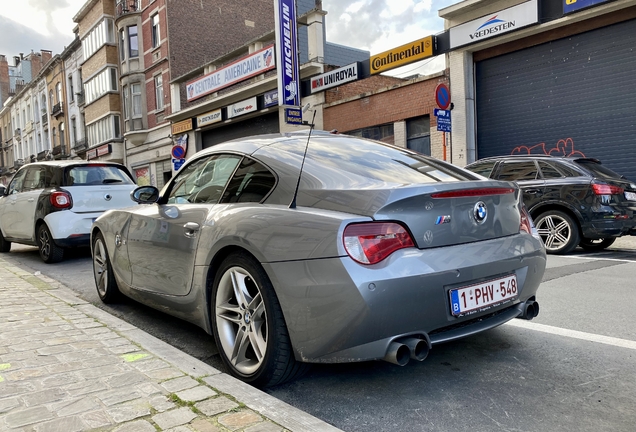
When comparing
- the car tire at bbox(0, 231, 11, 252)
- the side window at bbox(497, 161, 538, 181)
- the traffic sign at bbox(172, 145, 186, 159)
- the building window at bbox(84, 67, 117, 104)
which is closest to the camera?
the side window at bbox(497, 161, 538, 181)

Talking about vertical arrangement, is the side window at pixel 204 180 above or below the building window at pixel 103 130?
below

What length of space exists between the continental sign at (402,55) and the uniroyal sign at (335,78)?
84 cm

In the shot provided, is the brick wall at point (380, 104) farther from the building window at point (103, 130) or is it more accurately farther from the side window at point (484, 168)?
the building window at point (103, 130)

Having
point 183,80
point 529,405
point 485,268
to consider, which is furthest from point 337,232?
point 183,80

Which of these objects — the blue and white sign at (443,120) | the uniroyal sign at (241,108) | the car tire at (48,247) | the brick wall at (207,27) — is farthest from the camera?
the brick wall at (207,27)

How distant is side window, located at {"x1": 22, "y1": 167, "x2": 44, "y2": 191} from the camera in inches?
321

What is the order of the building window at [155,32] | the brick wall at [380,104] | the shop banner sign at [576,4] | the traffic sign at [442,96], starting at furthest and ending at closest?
the building window at [155,32] < the brick wall at [380,104] < the traffic sign at [442,96] < the shop banner sign at [576,4]

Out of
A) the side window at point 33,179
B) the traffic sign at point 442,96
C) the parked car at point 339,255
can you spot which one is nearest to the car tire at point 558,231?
the parked car at point 339,255

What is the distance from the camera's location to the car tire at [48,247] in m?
7.60

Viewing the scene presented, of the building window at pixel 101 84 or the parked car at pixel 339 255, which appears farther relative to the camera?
the building window at pixel 101 84

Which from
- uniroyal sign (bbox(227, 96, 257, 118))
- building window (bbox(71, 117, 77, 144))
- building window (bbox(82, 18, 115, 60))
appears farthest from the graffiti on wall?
building window (bbox(71, 117, 77, 144))

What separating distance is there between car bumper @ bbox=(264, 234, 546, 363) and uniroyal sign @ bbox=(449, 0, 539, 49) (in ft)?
38.4

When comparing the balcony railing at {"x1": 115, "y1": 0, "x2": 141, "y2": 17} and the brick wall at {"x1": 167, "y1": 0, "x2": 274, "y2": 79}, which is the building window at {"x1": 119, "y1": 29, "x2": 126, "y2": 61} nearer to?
the balcony railing at {"x1": 115, "y1": 0, "x2": 141, "y2": 17}

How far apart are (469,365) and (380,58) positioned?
1383 centimetres
